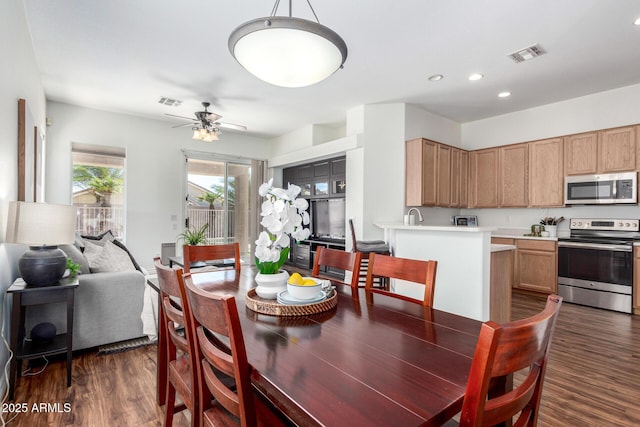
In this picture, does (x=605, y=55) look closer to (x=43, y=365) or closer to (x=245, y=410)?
(x=245, y=410)

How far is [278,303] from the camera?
140cm

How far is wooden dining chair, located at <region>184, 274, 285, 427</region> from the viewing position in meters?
0.88

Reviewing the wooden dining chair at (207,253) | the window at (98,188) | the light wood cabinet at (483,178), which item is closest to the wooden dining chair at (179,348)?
the wooden dining chair at (207,253)

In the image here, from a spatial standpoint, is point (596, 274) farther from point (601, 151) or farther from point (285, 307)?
point (285, 307)

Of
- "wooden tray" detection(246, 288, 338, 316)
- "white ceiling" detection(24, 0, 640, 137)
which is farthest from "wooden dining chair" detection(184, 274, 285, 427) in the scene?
"white ceiling" detection(24, 0, 640, 137)

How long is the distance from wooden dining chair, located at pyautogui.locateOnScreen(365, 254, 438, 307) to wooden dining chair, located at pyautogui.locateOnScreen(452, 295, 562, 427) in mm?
733

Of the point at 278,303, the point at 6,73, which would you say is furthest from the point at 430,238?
the point at 6,73

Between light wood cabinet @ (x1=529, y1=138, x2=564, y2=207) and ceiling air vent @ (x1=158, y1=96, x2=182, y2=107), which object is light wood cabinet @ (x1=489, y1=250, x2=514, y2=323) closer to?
light wood cabinet @ (x1=529, y1=138, x2=564, y2=207)

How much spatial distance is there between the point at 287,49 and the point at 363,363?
1400mm

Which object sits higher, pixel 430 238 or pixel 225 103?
pixel 225 103

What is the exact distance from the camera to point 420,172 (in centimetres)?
456

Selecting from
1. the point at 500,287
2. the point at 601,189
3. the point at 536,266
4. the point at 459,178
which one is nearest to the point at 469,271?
the point at 500,287

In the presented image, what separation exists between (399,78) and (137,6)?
271cm

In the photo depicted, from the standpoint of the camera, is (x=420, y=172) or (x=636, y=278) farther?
(x=420, y=172)
